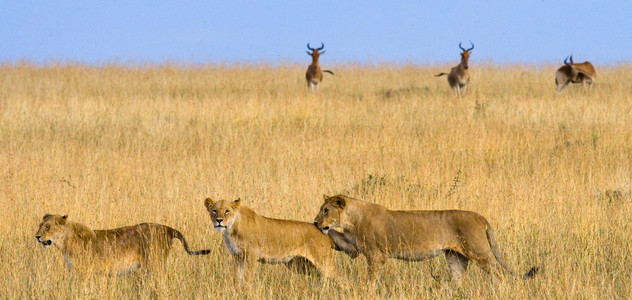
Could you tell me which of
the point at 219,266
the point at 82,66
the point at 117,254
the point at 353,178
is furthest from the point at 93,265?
the point at 82,66

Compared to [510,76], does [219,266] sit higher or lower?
lower

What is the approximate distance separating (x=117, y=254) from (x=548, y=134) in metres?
10.2

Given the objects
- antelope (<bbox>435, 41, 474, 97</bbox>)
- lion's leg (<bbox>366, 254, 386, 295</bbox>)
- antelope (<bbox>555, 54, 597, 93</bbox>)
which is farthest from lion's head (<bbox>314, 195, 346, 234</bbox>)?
antelope (<bbox>555, 54, 597, 93</bbox>)

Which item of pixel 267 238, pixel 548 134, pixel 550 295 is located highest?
pixel 548 134

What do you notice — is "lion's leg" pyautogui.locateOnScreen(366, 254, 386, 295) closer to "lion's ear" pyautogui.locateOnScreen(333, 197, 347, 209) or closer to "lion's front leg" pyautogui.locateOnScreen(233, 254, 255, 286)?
"lion's ear" pyautogui.locateOnScreen(333, 197, 347, 209)

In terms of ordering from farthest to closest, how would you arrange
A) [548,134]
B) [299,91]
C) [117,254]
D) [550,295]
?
[299,91], [548,134], [117,254], [550,295]

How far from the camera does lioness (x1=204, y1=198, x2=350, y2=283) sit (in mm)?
5805

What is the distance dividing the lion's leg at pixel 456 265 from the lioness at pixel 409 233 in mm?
228

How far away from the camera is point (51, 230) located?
5.89m

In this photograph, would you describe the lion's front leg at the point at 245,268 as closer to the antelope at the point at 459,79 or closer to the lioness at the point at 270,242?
the lioness at the point at 270,242

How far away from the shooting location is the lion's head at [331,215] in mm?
5699

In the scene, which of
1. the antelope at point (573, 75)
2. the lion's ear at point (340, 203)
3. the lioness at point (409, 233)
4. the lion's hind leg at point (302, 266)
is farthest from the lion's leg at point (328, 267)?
the antelope at point (573, 75)

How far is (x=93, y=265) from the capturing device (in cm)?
585

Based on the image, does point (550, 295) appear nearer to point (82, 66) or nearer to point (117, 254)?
point (117, 254)
